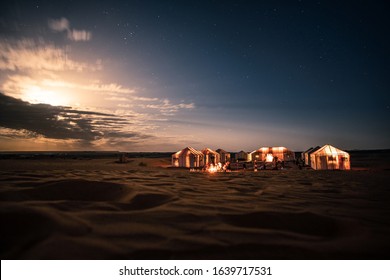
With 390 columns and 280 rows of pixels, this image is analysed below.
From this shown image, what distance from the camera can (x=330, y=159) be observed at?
22.5m

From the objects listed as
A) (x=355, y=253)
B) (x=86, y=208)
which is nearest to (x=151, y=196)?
(x=86, y=208)

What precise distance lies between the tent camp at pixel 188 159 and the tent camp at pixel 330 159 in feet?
44.2

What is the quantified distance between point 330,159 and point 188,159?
16.0 meters

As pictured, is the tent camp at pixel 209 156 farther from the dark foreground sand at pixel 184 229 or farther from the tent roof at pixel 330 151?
the dark foreground sand at pixel 184 229

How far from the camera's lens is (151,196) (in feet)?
12.5

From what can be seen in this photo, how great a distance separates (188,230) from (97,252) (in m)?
0.88

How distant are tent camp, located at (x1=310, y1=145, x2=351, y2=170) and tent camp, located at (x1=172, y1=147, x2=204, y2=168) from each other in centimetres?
1346

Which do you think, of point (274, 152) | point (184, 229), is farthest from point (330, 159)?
point (184, 229)

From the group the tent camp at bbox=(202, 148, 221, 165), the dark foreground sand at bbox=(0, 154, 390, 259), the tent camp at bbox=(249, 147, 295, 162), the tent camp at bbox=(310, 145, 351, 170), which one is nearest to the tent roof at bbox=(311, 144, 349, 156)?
the tent camp at bbox=(310, 145, 351, 170)

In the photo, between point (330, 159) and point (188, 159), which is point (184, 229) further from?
point (188, 159)

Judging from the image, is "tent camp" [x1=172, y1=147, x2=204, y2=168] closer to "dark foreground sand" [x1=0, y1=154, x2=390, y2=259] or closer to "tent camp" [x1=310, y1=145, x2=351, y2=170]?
"tent camp" [x1=310, y1=145, x2=351, y2=170]

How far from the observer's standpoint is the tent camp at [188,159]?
2783 cm

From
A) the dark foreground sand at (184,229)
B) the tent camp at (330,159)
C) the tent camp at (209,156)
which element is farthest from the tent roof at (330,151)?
the dark foreground sand at (184,229)

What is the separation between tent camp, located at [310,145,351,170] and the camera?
22188 millimetres
